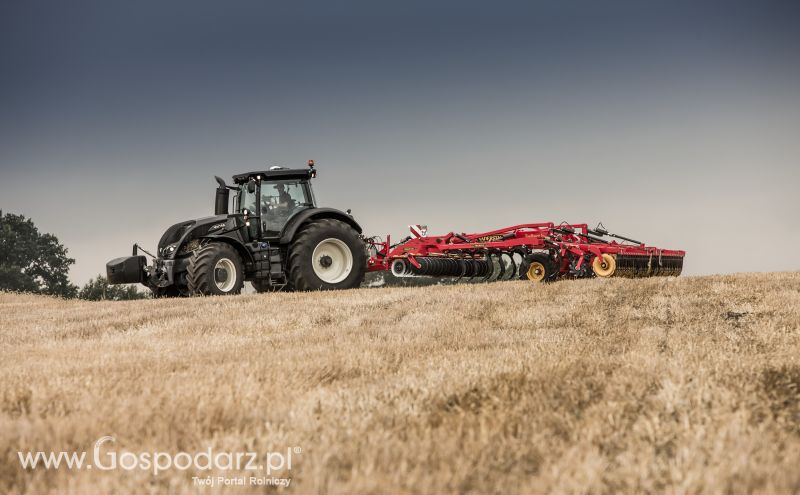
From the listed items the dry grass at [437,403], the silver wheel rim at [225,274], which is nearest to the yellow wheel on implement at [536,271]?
the silver wheel rim at [225,274]

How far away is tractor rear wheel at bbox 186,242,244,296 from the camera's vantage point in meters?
12.3

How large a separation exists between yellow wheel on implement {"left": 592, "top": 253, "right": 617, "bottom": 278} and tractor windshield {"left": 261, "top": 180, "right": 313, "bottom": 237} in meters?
6.16

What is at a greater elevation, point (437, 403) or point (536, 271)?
point (536, 271)

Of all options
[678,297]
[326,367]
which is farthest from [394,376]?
[678,297]

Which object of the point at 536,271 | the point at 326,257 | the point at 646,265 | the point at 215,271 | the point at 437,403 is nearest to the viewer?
the point at 437,403

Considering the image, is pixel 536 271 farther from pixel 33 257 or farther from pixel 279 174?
pixel 33 257

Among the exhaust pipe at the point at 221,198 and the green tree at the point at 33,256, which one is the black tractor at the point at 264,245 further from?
the green tree at the point at 33,256

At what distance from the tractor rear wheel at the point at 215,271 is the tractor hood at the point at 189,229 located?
0.58 metres

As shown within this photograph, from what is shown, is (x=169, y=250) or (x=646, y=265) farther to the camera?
(x=646, y=265)

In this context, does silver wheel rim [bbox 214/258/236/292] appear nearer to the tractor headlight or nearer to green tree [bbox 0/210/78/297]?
the tractor headlight

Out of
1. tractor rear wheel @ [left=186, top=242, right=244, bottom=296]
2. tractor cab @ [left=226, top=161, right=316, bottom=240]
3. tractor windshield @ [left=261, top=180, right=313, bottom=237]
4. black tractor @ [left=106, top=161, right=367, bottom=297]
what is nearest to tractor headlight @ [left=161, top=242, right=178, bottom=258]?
black tractor @ [left=106, top=161, right=367, bottom=297]

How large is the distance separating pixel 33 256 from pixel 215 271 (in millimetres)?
35671

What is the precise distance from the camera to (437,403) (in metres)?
4.01

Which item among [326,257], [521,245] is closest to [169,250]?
[326,257]
